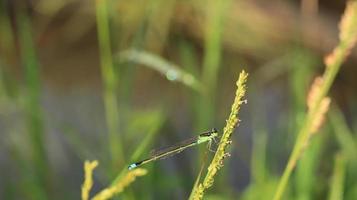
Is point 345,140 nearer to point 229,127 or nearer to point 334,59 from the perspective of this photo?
point 334,59

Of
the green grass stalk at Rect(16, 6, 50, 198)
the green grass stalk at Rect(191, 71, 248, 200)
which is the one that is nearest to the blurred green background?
the green grass stalk at Rect(16, 6, 50, 198)

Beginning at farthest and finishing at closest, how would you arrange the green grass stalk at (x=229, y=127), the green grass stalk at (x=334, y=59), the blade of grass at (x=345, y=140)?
the blade of grass at (x=345, y=140)
the green grass stalk at (x=334, y=59)
the green grass stalk at (x=229, y=127)

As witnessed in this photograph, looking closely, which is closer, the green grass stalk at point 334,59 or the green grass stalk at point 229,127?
the green grass stalk at point 229,127

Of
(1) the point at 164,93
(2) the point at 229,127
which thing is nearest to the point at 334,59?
(2) the point at 229,127

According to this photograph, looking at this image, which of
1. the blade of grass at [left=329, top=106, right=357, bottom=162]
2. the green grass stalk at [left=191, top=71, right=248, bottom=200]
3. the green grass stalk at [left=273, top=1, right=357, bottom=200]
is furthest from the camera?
the blade of grass at [left=329, top=106, right=357, bottom=162]

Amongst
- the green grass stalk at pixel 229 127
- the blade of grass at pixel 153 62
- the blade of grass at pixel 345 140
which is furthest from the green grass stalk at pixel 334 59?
the blade of grass at pixel 345 140

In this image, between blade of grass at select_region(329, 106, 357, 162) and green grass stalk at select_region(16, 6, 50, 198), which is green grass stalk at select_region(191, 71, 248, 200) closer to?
green grass stalk at select_region(16, 6, 50, 198)

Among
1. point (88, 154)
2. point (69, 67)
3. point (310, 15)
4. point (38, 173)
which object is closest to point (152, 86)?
point (69, 67)

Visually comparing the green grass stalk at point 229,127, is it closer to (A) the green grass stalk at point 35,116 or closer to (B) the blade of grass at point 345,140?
(A) the green grass stalk at point 35,116
